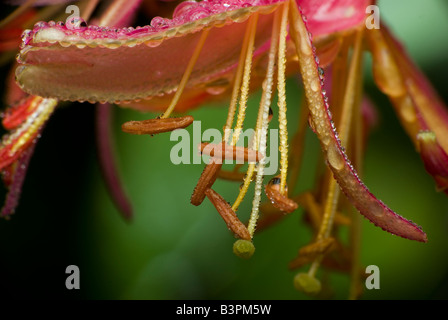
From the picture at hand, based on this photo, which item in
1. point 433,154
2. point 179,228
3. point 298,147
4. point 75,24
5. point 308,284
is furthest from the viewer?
point 179,228

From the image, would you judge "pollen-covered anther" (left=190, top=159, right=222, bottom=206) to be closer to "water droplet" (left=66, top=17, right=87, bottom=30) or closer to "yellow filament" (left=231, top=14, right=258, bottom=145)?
"yellow filament" (left=231, top=14, right=258, bottom=145)

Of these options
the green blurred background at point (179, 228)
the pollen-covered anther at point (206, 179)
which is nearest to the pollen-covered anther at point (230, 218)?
the pollen-covered anther at point (206, 179)

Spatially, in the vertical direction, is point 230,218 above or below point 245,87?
below

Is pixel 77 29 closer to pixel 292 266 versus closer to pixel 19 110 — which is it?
pixel 19 110

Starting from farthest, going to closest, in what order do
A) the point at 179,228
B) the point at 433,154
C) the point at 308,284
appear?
the point at 179,228
the point at 308,284
the point at 433,154

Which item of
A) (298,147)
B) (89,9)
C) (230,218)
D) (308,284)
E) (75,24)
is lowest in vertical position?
(308,284)

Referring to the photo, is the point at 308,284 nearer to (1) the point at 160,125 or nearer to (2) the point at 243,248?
(2) the point at 243,248

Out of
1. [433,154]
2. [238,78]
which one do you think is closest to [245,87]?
[238,78]
